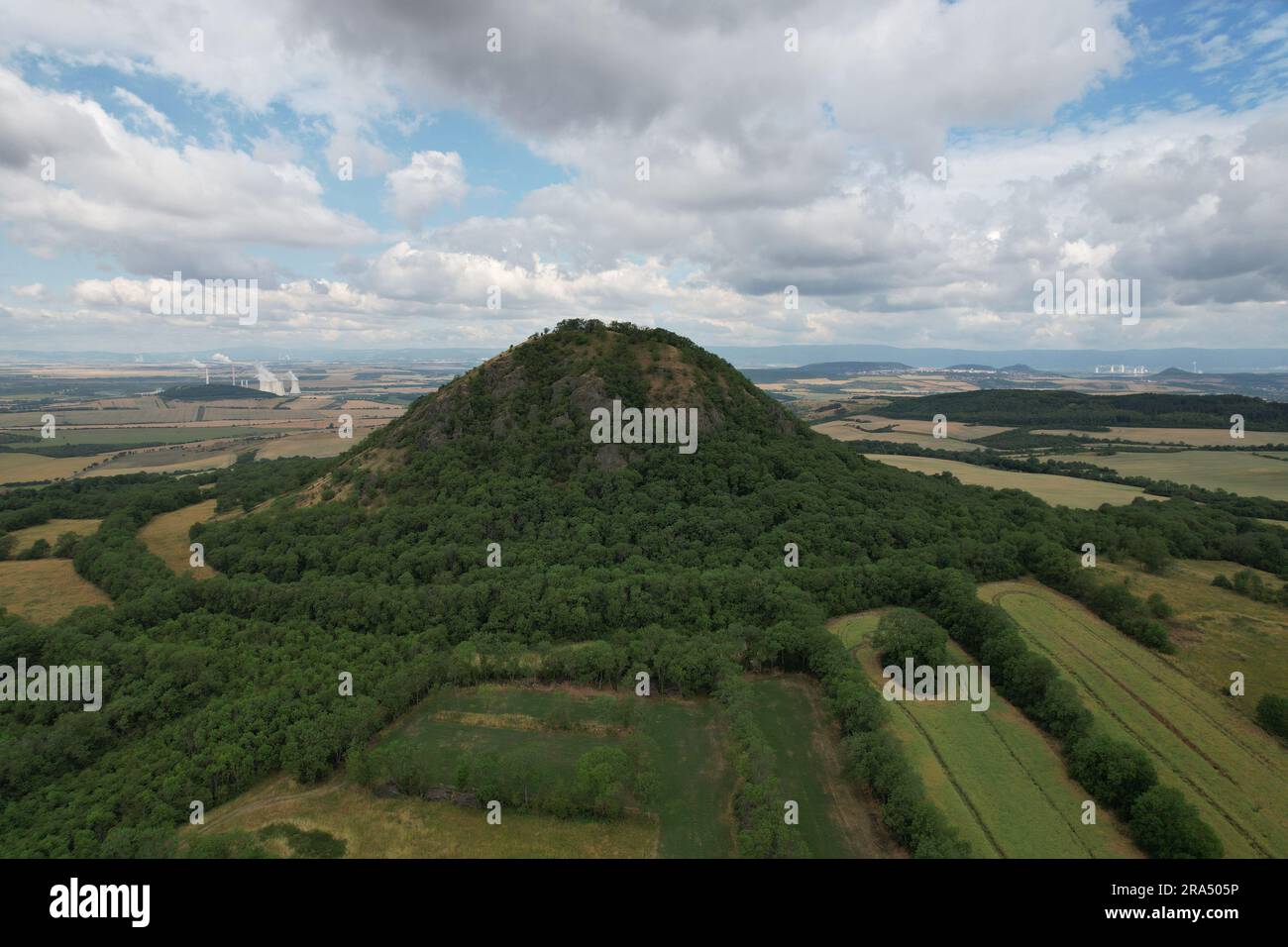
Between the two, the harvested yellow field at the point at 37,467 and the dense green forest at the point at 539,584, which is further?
the harvested yellow field at the point at 37,467

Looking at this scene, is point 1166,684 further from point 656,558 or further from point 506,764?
point 506,764

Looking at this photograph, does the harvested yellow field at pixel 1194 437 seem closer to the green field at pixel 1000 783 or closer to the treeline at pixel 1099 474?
the treeline at pixel 1099 474

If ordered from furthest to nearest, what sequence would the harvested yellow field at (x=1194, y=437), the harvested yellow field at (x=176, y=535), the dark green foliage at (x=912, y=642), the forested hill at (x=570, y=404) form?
the harvested yellow field at (x=1194, y=437) → the forested hill at (x=570, y=404) → the harvested yellow field at (x=176, y=535) → the dark green foliage at (x=912, y=642)

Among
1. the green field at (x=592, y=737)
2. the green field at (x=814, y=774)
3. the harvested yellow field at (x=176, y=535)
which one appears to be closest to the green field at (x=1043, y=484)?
the green field at (x=814, y=774)

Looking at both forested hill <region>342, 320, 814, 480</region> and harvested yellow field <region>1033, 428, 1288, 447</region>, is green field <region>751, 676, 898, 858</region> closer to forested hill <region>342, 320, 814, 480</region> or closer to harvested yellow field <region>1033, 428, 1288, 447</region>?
forested hill <region>342, 320, 814, 480</region>

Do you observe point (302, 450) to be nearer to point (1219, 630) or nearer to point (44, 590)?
point (44, 590)

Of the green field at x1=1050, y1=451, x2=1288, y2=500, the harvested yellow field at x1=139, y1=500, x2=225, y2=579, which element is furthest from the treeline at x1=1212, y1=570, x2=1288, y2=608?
the harvested yellow field at x1=139, y1=500, x2=225, y2=579
